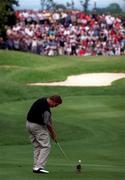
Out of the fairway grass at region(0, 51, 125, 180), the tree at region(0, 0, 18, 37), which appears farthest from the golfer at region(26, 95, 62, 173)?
the tree at region(0, 0, 18, 37)

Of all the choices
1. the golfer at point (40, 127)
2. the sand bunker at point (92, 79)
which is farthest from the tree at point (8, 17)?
the golfer at point (40, 127)

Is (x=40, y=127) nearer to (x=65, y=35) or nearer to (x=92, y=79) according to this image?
(x=92, y=79)

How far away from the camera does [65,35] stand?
5581 centimetres

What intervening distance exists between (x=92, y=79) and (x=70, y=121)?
18.1m

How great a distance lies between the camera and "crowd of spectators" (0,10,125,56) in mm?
55469

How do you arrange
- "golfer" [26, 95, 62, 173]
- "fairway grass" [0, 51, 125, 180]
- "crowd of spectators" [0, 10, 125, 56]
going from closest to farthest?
"golfer" [26, 95, 62, 173]
"fairway grass" [0, 51, 125, 180]
"crowd of spectators" [0, 10, 125, 56]

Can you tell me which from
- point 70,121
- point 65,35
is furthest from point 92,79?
point 70,121

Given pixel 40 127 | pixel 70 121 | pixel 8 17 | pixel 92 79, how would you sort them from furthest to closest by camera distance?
pixel 8 17 < pixel 92 79 < pixel 70 121 < pixel 40 127

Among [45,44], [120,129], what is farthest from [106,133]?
[45,44]

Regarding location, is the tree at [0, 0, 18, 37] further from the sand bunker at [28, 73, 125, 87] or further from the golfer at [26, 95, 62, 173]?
the golfer at [26, 95, 62, 173]

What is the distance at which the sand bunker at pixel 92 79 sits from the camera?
138 feet

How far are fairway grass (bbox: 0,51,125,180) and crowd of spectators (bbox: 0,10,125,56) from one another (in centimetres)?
607

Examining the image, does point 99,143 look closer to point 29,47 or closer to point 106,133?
point 106,133

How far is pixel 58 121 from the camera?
84.7 ft
